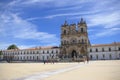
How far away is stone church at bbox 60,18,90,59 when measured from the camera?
66.9 metres

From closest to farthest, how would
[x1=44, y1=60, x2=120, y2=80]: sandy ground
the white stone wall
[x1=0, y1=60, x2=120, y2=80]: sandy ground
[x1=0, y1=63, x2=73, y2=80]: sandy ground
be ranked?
[x1=44, y1=60, x2=120, y2=80]: sandy ground, [x1=0, y1=60, x2=120, y2=80]: sandy ground, [x1=0, y1=63, x2=73, y2=80]: sandy ground, the white stone wall

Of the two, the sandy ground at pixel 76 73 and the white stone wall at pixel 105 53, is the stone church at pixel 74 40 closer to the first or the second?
the white stone wall at pixel 105 53

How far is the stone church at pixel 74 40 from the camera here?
6688cm

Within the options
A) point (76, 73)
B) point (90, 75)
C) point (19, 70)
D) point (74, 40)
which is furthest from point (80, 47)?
point (90, 75)

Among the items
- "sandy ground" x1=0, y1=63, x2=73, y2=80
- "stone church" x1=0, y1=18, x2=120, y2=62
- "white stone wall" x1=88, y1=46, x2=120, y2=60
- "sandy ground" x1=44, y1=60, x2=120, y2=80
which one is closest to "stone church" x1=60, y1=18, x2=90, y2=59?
"stone church" x1=0, y1=18, x2=120, y2=62

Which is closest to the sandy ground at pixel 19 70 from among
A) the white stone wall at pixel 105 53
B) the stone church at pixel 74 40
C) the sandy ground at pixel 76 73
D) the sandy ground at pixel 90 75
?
the sandy ground at pixel 76 73

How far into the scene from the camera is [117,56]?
6469 centimetres

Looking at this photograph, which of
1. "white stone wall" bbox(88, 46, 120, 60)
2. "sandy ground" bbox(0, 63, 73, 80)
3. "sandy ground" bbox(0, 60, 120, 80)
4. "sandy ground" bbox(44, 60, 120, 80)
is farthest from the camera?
"white stone wall" bbox(88, 46, 120, 60)

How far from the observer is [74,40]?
69875 millimetres

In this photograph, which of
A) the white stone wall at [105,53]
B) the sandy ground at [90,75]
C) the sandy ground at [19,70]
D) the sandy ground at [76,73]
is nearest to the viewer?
the sandy ground at [90,75]

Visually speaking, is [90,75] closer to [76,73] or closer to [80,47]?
[76,73]

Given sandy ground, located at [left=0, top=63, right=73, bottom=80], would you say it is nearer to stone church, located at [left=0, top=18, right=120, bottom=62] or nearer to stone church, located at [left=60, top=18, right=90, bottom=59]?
stone church, located at [left=0, top=18, right=120, bottom=62]

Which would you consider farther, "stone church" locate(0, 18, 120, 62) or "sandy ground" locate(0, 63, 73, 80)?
"stone church" locate(0, 18, 120, 62)

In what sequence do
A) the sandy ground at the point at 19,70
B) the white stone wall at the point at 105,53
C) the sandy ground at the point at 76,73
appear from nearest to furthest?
the sandy ground at the point at 76,73
the sandy ground at the point at 19,70
the white stone wall at the point at 105,53
